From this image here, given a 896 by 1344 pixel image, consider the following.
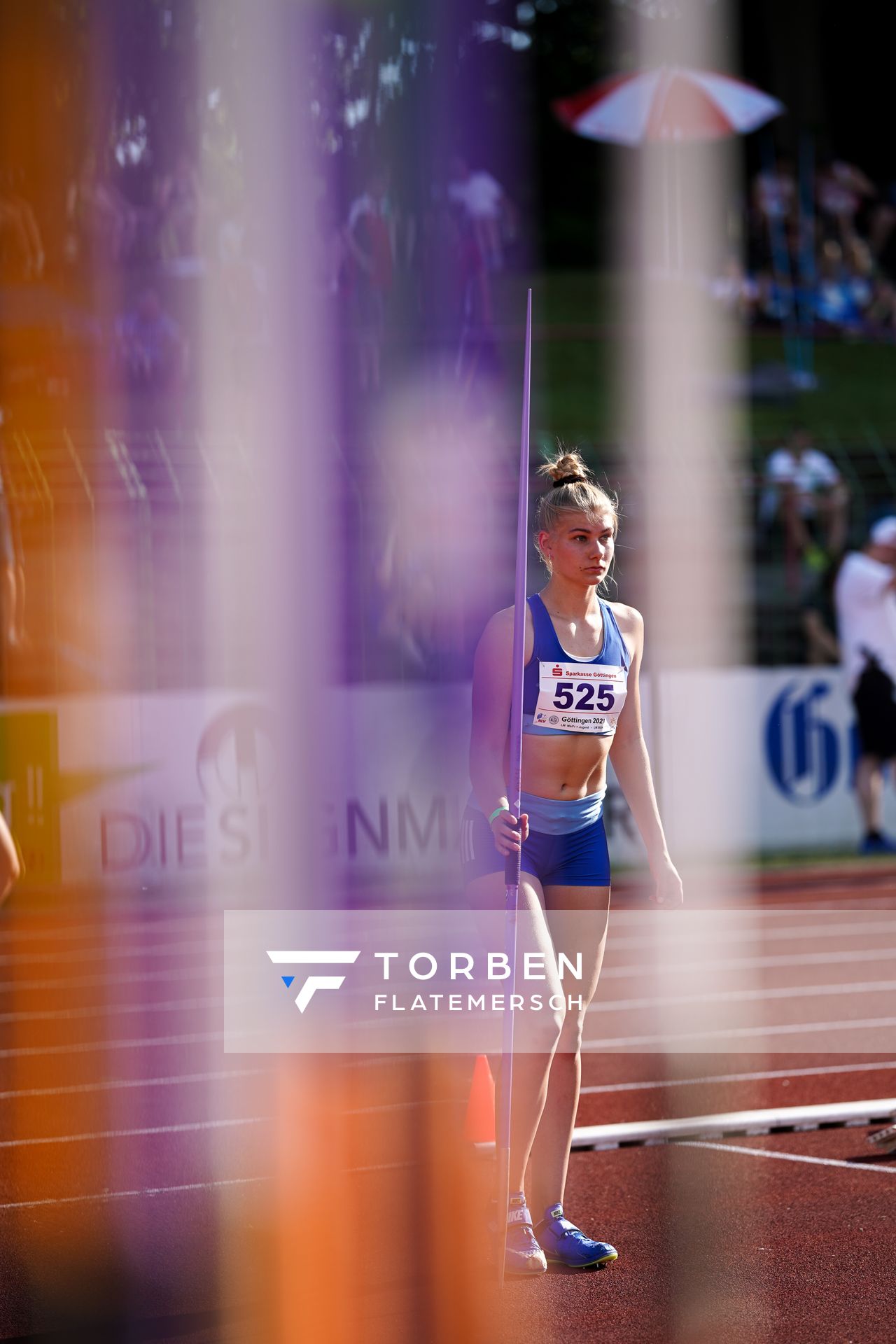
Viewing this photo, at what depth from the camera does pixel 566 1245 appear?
16.6 feet

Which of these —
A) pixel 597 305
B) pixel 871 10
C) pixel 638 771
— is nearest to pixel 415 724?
pixel 638 771

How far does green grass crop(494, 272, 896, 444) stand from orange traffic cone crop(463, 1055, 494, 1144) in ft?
50.8

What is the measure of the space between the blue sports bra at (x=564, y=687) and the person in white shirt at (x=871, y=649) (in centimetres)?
961

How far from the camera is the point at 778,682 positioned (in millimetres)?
14930

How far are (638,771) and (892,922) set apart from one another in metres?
7.32

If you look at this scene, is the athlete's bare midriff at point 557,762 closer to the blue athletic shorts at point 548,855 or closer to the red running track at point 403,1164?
the blue athletic shorts at point 548,855

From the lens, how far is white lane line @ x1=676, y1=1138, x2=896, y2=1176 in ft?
20.0

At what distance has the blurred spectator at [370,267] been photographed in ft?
48.2

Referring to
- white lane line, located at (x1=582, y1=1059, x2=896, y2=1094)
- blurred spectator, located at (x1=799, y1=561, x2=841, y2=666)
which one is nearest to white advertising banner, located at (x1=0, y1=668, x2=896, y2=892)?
blurred spectator, located at (x1=799, y1=561, x2=841, y2=666)

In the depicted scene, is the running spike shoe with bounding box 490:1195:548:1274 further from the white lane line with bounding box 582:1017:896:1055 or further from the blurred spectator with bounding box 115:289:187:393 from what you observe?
the blurred spectator with bounding box 115:289:187:393

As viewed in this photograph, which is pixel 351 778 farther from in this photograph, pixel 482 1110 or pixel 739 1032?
pixel 482 1110

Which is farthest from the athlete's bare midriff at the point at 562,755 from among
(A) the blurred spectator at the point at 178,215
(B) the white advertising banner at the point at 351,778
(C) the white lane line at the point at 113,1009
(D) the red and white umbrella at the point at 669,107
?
(D) the red and white umbrella at the point at 669,107

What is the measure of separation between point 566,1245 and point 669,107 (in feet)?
57.9

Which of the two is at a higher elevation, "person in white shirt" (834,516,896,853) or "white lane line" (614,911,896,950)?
"person in white shirt" (834,516,896,853)
